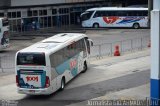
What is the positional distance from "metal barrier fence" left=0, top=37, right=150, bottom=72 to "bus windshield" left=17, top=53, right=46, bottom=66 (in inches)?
300

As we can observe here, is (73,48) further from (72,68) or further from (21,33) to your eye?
(21,33)

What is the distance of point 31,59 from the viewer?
2164 cm

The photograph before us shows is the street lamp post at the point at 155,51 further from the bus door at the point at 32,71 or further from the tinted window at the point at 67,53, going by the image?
the tinted window at the point at 67,53

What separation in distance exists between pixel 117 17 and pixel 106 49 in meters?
17.2

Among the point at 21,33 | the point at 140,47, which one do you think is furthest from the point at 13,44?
the point at 140,47

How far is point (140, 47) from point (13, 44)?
1223cm

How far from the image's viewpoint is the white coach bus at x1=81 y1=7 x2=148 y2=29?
5328cm

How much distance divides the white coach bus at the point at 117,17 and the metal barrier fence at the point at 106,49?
995cm

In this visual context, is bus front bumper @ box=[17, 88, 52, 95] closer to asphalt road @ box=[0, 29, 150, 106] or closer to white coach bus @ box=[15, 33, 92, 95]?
white coach bus @ box=[15, 33, 92, 95]

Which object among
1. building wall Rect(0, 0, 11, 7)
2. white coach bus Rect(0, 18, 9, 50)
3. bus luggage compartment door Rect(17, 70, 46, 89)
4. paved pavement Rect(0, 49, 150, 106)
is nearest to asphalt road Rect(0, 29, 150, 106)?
paved pavement Rect(0, 49, 150, 106)

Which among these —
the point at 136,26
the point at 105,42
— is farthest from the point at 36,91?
the point at 136,26

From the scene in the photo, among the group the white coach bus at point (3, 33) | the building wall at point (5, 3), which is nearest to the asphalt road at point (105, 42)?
the white coach bus at point (3, 33)

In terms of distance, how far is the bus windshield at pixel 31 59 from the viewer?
70.6 feet

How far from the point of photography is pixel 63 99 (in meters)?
21.5
